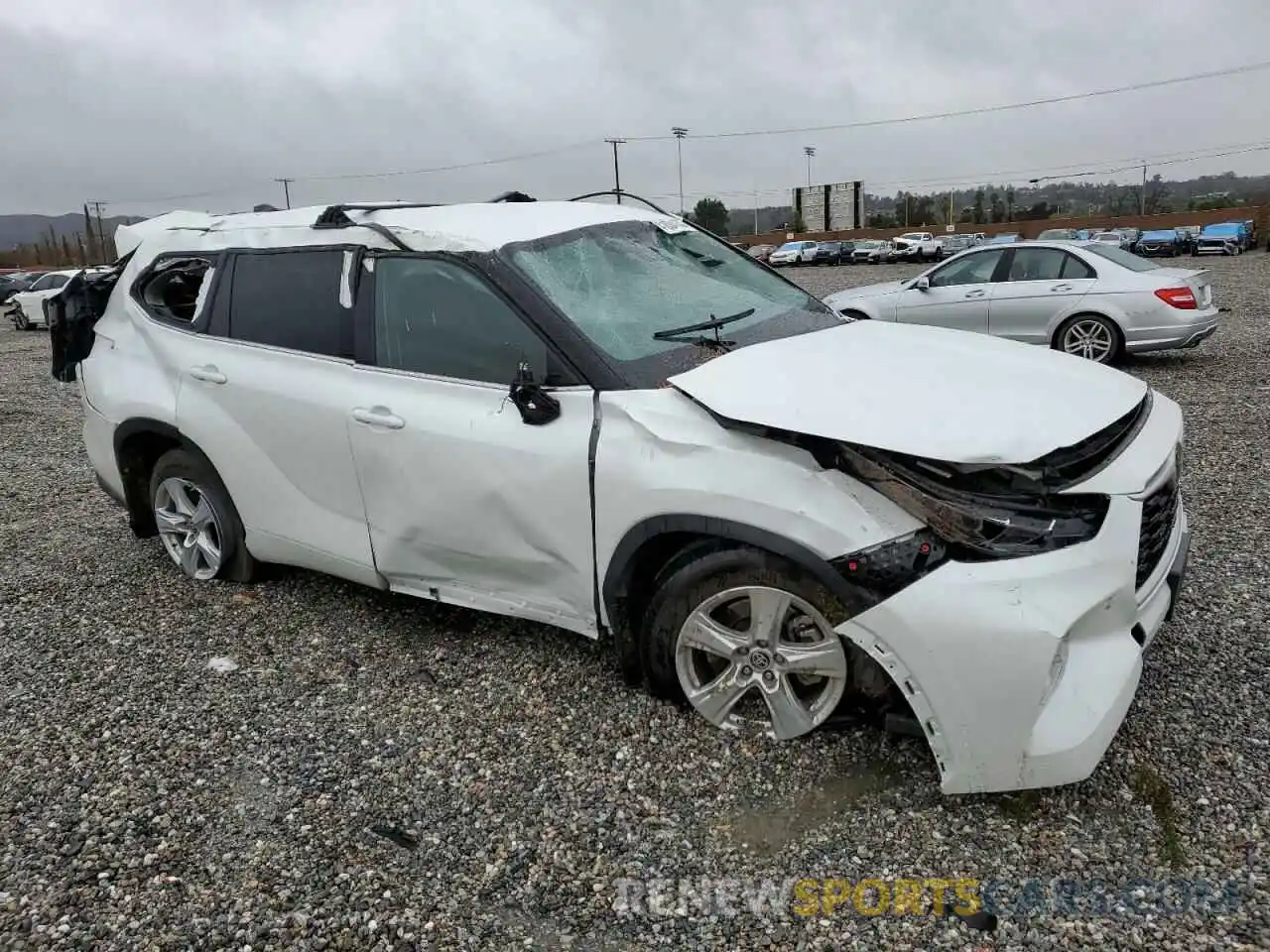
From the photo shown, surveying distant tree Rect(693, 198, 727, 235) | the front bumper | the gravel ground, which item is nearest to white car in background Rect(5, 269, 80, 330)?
the gravel ground

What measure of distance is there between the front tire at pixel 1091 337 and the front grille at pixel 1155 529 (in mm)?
7438

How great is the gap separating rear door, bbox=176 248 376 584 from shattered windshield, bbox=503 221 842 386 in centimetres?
91

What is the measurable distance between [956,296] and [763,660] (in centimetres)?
851

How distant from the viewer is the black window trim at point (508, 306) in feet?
10.2

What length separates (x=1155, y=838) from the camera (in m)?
2.51

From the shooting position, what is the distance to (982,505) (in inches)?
99.7

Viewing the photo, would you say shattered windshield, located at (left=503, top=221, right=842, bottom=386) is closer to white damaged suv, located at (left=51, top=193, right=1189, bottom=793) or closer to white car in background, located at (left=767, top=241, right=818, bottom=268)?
white damaged suv, located at (left=51, top=193, right=1189, bottom=793)

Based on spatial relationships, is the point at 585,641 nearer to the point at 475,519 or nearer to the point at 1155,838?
the point at 475,519

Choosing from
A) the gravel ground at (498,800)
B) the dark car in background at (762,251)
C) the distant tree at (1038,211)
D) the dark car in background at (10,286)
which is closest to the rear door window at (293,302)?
the gravel ground at (498,800)

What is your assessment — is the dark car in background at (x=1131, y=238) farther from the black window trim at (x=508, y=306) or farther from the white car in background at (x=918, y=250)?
the black window trim at (x=508, y=306)

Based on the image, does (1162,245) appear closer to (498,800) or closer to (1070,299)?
(1070,299)

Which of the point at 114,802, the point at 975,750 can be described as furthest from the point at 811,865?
the point at 114,802

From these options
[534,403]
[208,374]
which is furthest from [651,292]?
[208,374]

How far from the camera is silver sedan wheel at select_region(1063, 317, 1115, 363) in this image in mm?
9711
